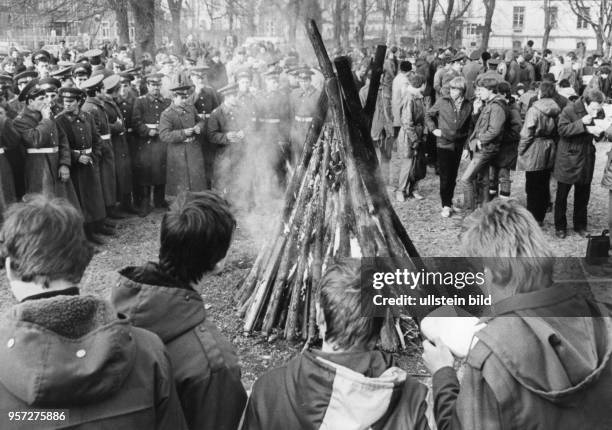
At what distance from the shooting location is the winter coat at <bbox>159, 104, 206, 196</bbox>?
9.83 meters

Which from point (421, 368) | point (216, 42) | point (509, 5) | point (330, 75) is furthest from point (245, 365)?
point (509, 5)

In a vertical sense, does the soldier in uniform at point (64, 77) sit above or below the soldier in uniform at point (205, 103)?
above

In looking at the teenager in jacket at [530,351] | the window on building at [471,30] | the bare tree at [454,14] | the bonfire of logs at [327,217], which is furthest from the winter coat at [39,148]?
the window on building at [471,30]

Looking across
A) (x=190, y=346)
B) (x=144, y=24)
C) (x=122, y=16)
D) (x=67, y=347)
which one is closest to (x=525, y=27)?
(x=122, y=16)

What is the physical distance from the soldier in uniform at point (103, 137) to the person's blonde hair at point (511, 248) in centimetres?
776

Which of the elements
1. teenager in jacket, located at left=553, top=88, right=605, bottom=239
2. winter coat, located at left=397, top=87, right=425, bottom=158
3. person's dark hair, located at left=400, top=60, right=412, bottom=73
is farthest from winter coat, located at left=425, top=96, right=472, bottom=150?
person's dark hair, located at left=400, top=60, right=412, bottom=73

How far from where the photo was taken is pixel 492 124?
9352mm

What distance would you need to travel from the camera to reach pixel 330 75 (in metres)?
5.50

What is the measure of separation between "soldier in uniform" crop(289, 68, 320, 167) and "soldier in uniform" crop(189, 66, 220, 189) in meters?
1.32

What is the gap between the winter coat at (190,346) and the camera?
7.73 feet

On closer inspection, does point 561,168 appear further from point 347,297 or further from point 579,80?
point 579,80

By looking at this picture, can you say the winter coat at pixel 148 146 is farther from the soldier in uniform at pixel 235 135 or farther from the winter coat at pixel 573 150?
the winter coat at pixel 573 150

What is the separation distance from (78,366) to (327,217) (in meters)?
4.00

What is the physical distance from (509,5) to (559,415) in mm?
66945
